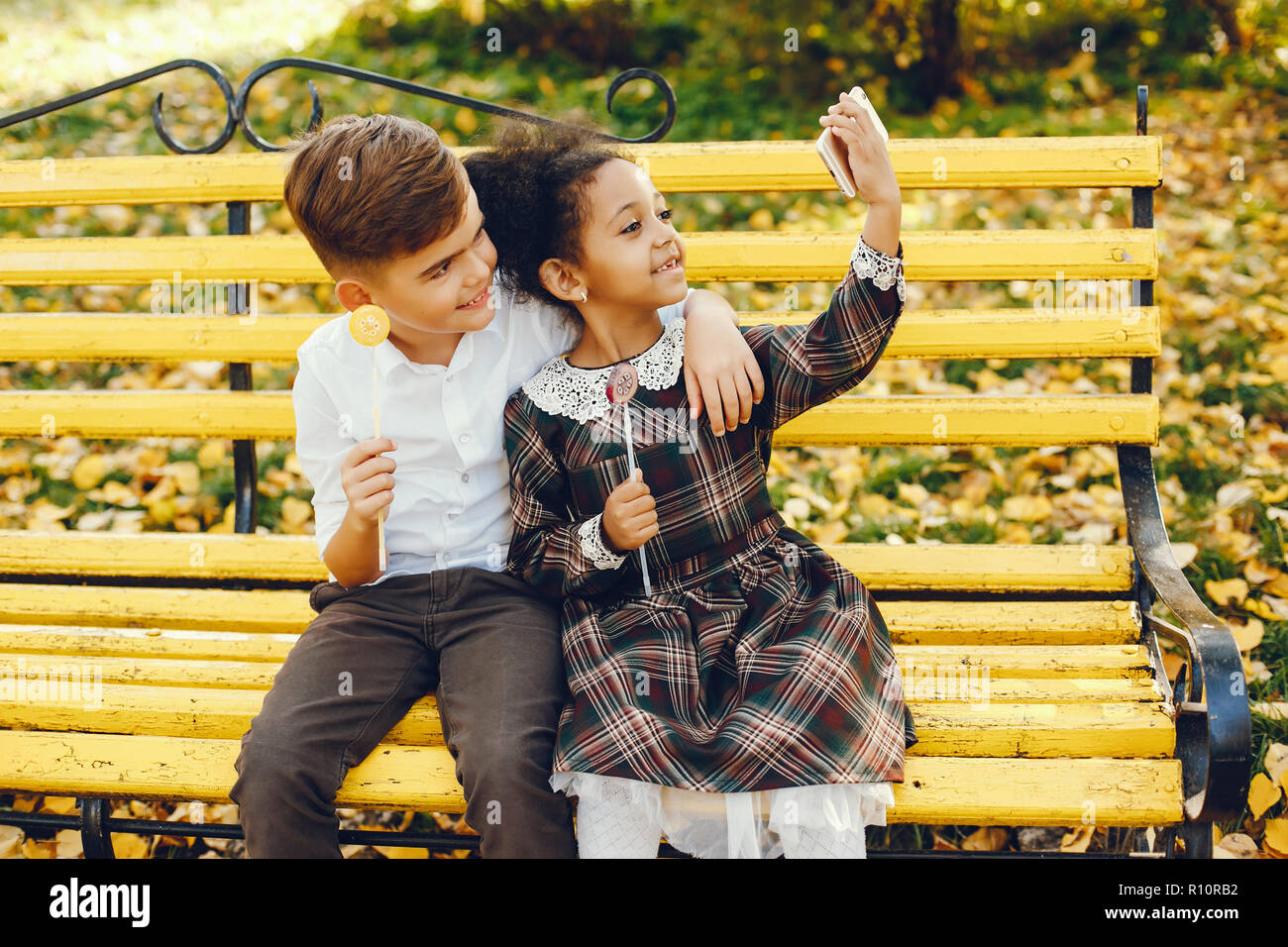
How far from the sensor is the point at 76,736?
6.43 feet

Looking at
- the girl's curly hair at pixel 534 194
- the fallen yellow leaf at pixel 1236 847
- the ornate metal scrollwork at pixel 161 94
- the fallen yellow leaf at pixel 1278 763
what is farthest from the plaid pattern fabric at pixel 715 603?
the ornate metal scrollwork at pixel 161 94

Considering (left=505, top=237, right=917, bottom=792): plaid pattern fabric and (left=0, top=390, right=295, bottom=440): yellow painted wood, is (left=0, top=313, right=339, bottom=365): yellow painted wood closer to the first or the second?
(left=0, top=390, right=295, bottom=440): yellow painted wood

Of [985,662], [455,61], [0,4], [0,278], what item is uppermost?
[0,4]

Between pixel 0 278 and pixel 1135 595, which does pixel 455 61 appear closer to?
pixel 0 278

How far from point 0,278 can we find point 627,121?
314 cm

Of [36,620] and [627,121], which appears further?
[627,121]

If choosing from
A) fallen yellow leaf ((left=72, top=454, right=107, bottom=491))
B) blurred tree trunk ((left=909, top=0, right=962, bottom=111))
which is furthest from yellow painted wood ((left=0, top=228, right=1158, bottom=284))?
blurred tree trunk ((left=909, top=0, right=962, bottom=111))

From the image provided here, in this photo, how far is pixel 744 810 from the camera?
169cm

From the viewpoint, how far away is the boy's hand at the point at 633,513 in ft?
6.09

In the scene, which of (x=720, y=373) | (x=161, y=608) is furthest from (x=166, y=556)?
(x=720, y=373)

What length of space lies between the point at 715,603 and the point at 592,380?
477 millimetres

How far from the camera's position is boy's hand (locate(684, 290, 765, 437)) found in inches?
76.2
